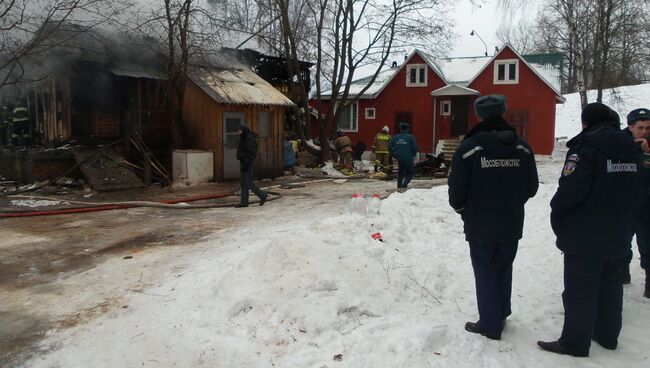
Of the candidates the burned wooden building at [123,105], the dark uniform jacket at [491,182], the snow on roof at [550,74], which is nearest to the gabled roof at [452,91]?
the snow on roof at [550,74]

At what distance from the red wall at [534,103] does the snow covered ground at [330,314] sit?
20502mm

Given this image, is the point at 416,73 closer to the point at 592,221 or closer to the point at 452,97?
the point at 452,97

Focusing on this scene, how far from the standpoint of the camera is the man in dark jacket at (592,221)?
349 centimetres

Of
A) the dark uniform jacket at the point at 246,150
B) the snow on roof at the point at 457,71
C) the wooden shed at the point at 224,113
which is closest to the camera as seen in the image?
the dark uniform jacket at the point at 246,150

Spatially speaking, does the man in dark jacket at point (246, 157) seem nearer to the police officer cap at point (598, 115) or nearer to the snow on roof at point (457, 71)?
the police officer cap at point (598, 115)

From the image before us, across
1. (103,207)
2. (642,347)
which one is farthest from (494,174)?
(103,207)

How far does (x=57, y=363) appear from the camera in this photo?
151 inches

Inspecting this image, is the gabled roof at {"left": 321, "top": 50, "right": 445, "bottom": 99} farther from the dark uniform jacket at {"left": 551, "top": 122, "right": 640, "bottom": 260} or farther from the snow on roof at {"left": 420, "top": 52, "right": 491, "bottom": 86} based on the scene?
the dark uniform jacket at {"left": 551, "top": 122, "right": 640, "bottom": 260}

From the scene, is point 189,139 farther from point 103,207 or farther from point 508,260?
point 508,260

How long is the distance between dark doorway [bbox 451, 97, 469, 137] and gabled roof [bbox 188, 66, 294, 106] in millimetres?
12158

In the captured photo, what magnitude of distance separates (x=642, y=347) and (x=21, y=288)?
562cm

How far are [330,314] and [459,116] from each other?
76.7 ft

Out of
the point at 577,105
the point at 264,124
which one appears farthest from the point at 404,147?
the point at 577,105

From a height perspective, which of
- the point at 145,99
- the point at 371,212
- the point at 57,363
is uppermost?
the point at 145,99
